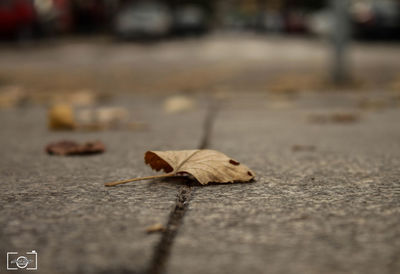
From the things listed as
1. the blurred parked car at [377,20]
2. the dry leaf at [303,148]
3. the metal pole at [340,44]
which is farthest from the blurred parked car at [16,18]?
the dry leaf at [303,148]

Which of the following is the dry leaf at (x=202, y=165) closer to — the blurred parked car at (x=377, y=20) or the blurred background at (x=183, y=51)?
the blurred background at (x=183, y=51)

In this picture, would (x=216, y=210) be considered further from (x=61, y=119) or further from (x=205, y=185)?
(x=61, y=119)

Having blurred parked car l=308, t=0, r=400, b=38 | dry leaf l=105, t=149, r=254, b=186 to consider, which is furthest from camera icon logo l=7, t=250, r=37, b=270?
blurred parked car l=308, t=0, r=400, b=38

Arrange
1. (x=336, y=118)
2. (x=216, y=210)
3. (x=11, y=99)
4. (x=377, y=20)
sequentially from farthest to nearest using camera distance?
(x=377, y=20) < (x=11, y=99) < (x=336, y=118) < (x=216, y=210)

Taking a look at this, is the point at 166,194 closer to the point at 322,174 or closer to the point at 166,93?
the point at 322,174

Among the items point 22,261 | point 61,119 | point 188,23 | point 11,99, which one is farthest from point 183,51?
point 188,23

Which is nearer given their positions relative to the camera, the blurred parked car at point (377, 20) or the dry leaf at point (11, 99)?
the dry leaf at point (11, 99)
